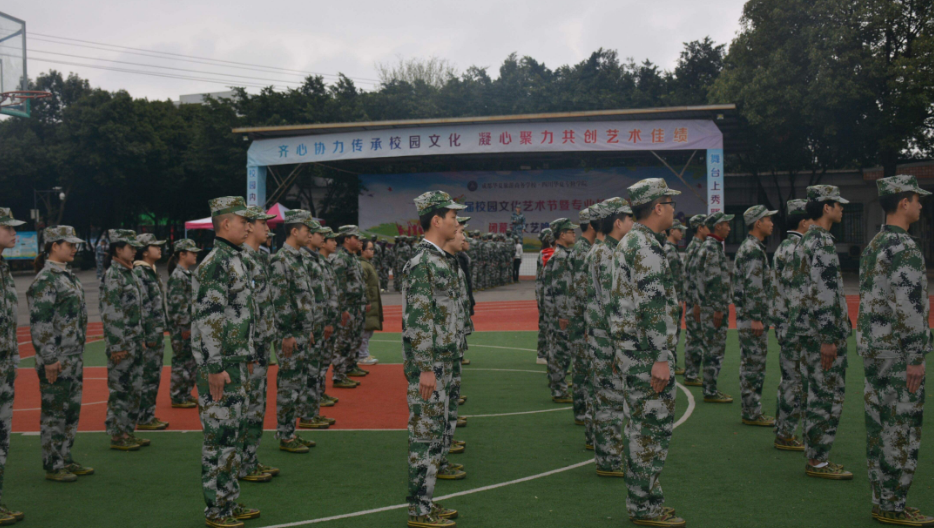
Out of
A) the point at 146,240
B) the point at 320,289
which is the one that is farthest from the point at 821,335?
the point at 146,240

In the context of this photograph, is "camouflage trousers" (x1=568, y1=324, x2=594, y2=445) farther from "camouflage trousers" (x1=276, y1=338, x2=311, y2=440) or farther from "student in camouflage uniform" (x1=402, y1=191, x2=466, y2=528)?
"camouflage trousers" (x1=276, y1=338, x2=311, y2=440)

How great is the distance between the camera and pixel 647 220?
14.9 ft

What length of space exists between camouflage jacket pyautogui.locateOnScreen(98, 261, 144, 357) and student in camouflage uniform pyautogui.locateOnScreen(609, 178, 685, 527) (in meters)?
4.72

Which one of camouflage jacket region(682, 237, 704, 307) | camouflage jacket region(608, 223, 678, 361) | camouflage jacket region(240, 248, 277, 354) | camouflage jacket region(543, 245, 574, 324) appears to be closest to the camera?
camouflage jacket region(608, 223, 678, 361)

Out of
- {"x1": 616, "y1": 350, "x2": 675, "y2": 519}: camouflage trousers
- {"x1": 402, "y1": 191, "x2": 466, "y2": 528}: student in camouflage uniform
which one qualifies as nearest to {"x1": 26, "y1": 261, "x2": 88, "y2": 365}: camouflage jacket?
{"x1": 402, "y1": 191, "x2": 466, "y2": 528}: student in camouflage uniform

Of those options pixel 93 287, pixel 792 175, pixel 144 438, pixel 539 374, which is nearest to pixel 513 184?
pixel 792 175

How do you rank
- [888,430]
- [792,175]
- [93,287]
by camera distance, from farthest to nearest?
[792,175] → [93,287] → [888,430]

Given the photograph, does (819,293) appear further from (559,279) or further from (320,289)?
(320,289)

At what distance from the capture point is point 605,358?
216 inches

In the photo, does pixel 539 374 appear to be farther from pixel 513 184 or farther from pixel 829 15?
pixel 513 184

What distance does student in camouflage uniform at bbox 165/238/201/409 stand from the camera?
337 inches

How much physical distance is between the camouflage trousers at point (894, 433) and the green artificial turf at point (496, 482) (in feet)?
Result: 0.81

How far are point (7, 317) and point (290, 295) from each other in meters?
2.29

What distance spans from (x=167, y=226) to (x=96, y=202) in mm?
6593
